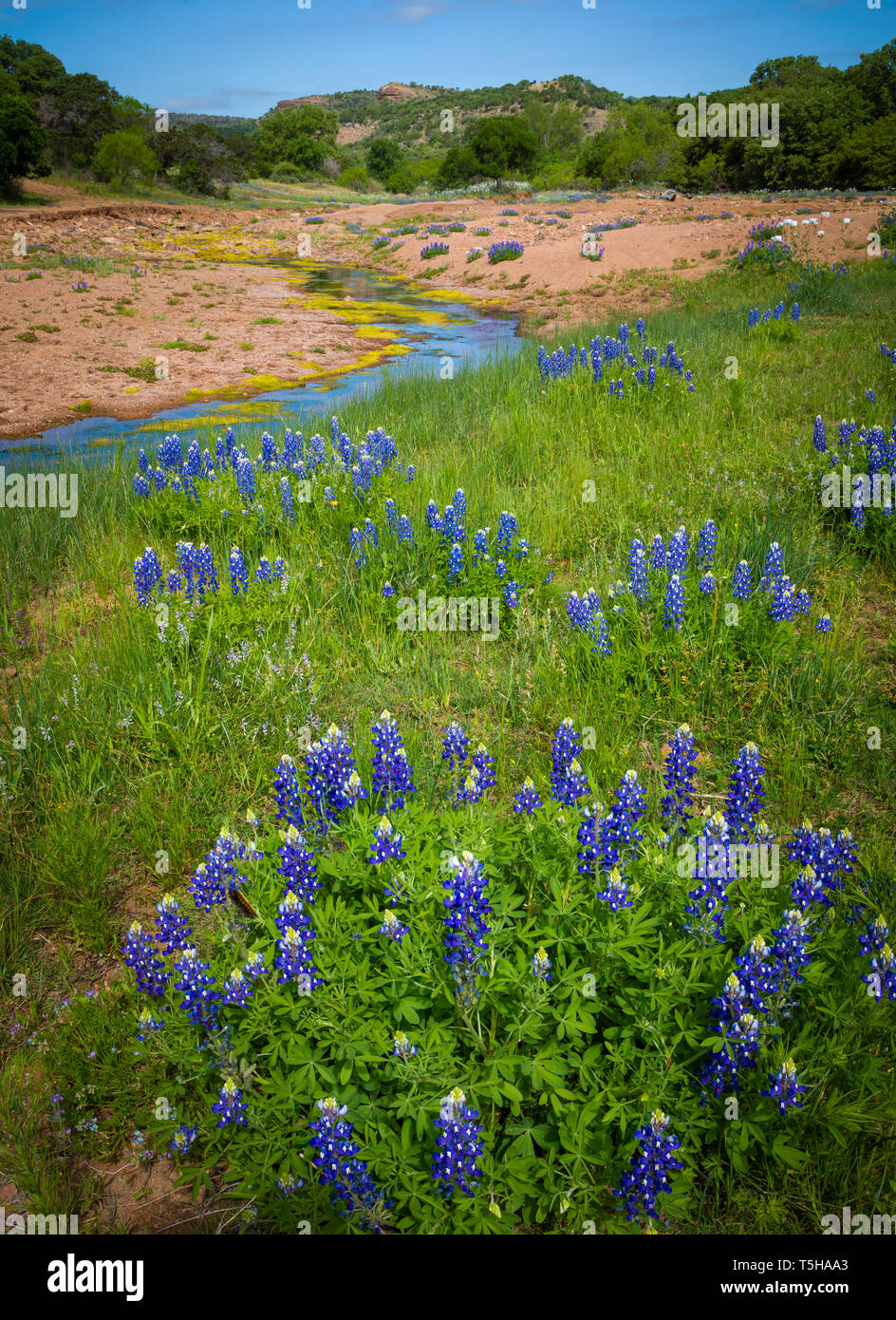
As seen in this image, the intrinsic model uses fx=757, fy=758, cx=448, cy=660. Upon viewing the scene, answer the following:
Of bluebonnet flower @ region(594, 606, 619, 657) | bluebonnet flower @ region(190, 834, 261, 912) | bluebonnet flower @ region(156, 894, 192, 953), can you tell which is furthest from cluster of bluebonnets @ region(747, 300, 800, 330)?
bluebonnet flower @ region(156, 894, 192, 953)

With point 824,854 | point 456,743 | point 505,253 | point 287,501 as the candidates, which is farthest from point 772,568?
point 505,253

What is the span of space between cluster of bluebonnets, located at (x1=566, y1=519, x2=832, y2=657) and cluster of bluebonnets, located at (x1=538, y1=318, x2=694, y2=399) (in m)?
4.40

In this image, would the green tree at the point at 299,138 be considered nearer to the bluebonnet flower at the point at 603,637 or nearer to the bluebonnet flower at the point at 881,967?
the bluebonnet flower at the point at 603,637

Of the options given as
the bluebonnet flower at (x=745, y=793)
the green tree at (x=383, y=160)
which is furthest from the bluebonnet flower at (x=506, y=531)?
the green tree at (x=383, y=160)

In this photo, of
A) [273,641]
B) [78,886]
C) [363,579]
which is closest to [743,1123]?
[78,886]

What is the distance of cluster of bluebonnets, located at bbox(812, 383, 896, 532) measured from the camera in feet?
18.6

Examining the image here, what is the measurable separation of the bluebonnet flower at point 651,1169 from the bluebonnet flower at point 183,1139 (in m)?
1.34

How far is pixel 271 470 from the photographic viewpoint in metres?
7.06

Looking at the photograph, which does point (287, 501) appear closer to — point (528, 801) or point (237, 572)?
point (237, 572)

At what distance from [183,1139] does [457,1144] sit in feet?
3.15

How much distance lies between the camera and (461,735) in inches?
133

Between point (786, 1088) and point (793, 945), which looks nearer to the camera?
point (786, 1088)

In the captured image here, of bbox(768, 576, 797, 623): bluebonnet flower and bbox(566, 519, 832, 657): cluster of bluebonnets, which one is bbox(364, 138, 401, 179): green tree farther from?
bbox(768, 576, 797, 623): bluebonnet flower

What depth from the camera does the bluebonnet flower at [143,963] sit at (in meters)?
2.66
